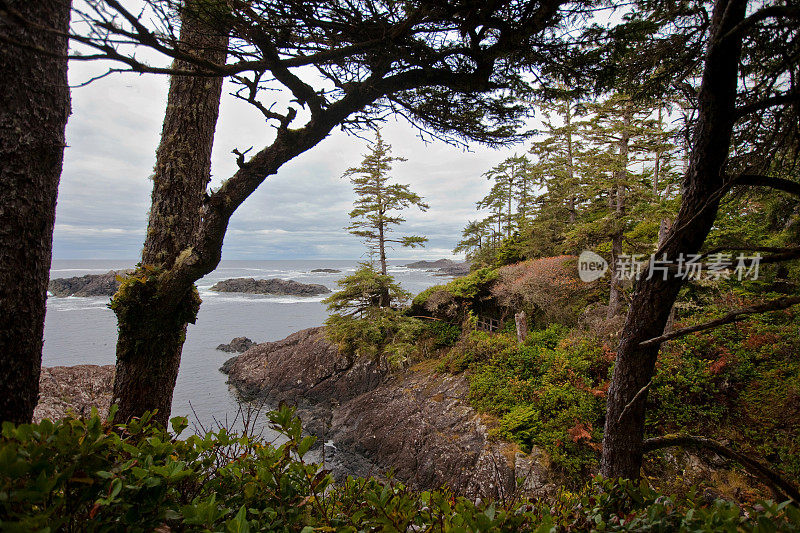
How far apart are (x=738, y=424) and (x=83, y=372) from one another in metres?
21.5

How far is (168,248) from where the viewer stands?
3.26 metres

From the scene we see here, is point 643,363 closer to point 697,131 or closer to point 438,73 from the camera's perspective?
point 697,131

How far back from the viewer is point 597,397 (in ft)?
24.7

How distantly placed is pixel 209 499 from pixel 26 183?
7.18 ft

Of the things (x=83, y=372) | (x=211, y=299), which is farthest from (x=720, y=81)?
(x=211, y=299)

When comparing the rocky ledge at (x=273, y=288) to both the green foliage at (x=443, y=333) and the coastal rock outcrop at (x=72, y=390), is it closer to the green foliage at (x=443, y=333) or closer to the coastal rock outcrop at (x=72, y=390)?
the coastal rock outcrop at (x=72, y=390)

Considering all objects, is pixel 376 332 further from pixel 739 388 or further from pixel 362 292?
pixel 739 388

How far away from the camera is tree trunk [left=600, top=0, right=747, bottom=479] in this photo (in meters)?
2.19

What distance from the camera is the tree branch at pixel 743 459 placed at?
1657 millimetres

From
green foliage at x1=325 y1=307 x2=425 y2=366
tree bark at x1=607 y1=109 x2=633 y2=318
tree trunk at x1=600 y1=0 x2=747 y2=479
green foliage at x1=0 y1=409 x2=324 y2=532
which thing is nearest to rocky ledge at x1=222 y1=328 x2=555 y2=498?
green foliage at x1=325 y1=307 x2=425 y2=366

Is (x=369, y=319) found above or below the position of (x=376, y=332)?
above

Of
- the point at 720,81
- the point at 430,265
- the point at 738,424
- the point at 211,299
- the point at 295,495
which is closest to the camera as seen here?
the point at 295,495

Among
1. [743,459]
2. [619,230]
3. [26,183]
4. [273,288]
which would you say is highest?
[619,230]

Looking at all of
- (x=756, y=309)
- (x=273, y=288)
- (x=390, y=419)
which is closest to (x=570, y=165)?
(x=390, y=419)
